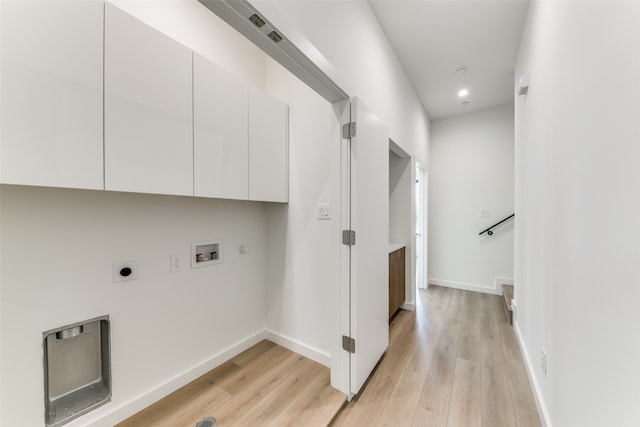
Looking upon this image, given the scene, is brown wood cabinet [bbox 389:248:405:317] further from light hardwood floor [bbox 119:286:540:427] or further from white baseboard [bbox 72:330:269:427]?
white baseboard [bbox 72:330:269:427]

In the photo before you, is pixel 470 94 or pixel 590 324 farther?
pixel 470 94

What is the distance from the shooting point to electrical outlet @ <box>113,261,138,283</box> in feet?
4.78

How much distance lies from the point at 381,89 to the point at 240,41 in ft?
4.30

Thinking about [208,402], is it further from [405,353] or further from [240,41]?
[240,41]

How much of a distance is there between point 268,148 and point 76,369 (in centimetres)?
184

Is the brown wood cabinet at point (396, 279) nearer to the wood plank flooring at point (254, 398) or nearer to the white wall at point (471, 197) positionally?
the wood plank flooring at point (254, 398)

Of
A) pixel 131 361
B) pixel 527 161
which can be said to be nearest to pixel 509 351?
pixel 527 161

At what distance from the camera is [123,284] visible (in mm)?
1486

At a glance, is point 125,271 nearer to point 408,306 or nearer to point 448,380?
point 448,380

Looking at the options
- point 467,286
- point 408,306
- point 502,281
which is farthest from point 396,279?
point 502,281

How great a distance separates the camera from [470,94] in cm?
343

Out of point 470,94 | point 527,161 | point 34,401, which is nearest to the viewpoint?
point 34,401

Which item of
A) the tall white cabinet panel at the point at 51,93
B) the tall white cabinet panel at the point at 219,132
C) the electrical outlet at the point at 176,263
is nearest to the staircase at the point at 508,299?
the tall white cabinet panel at the point at 219,132

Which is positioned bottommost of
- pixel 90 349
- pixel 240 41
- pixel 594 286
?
pixel 90 349
